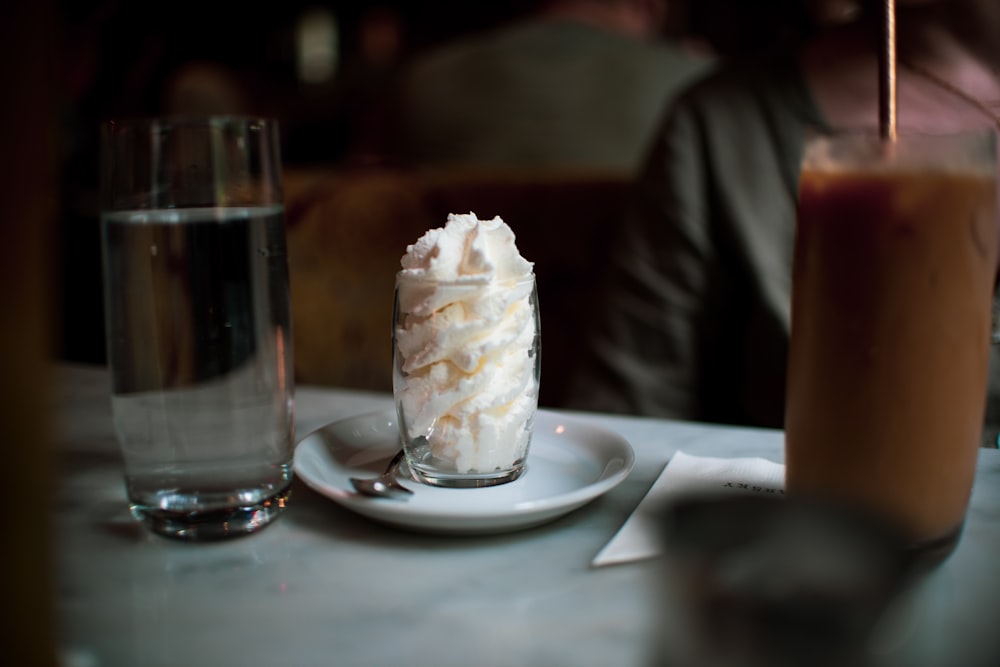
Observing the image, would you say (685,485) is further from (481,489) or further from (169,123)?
(169,123)

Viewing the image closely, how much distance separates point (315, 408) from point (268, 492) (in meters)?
0.29

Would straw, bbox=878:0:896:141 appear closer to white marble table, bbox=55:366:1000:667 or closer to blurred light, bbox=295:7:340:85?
white marble table, bbox=55:366:1000:667

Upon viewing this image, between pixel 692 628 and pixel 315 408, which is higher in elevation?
pixel 692 628

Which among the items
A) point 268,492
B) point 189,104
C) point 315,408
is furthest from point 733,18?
point 268,492

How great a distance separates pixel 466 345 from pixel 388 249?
925 mm

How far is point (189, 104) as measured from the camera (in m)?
4.45

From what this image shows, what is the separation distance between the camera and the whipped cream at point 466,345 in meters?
0.53

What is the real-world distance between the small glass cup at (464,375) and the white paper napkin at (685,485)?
0.30 feet

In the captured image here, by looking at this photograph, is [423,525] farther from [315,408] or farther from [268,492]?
A: [315,408]

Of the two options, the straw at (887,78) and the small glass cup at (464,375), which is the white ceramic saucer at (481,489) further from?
the straw at (887,78)

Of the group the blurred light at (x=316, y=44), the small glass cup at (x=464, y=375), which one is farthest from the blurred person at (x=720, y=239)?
the blurred light at (x=316, y=44)

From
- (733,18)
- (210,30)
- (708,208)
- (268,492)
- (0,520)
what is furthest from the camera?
(210,30)

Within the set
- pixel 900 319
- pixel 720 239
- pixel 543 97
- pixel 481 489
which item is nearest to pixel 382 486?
pixel 481 489

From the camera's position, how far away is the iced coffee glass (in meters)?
0.44
